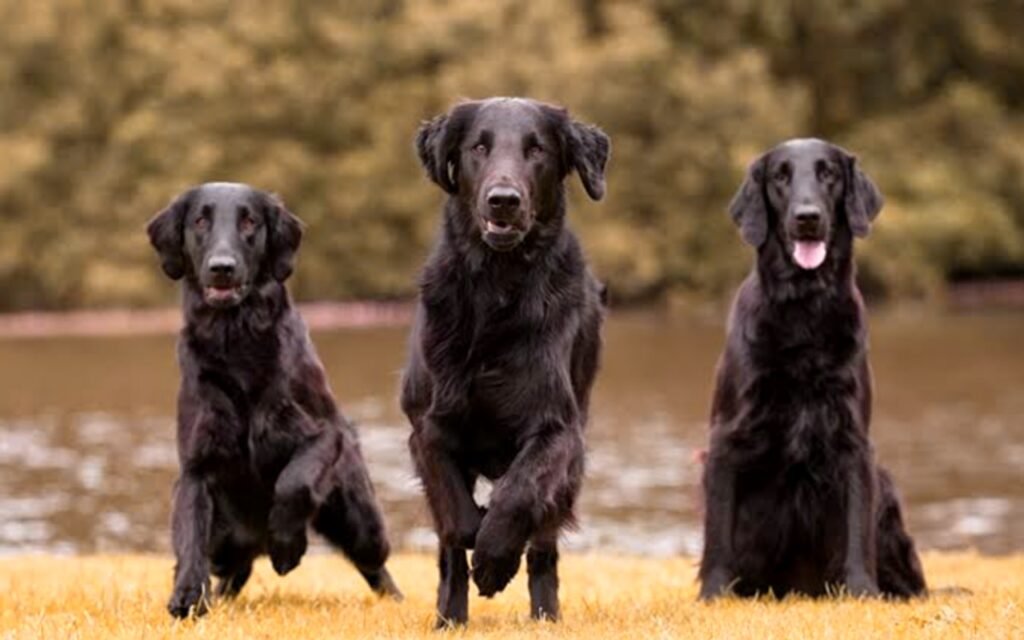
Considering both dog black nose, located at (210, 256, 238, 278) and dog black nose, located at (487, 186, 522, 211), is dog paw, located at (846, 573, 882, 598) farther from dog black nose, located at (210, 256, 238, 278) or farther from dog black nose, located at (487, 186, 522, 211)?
dog black nose, located at (210, 256, 238, 278)

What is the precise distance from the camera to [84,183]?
48.2 m

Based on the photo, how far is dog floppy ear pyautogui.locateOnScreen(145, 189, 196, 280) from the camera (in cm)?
757

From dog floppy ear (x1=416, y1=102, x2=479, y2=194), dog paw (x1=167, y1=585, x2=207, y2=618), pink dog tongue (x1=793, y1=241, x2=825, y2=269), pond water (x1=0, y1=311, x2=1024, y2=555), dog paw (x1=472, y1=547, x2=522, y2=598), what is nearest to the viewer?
dog paw (x1=472, y1=547, x2=522, y2=598)

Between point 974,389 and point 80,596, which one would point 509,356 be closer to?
point 80,596

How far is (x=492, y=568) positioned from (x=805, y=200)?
2.51 meters

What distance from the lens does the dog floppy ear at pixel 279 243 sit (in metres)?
7.59

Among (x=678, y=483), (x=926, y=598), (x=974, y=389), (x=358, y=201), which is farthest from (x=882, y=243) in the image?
(x=926, y=598)

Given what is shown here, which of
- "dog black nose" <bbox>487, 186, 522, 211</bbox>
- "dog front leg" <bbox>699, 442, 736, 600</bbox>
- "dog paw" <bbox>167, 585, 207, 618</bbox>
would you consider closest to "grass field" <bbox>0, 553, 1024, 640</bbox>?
"dog paw" <bbox>167, 585, 207, 618</bbox>

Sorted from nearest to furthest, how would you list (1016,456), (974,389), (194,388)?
(194,388), (1016,456), (974,389)

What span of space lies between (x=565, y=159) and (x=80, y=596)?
112 inches

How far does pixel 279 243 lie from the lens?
24.9 feet

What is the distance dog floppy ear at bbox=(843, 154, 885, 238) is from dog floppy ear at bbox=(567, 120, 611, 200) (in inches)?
66.6

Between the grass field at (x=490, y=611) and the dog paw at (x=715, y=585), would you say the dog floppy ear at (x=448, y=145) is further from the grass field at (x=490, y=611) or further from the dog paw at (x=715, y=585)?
the dog paw at (x=715, y=585)

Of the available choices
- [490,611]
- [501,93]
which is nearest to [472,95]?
[501,93]
